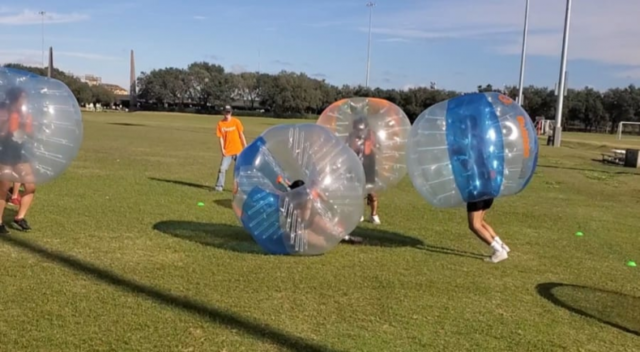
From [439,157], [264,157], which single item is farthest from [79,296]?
[439,157]

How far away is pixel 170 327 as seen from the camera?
495 cm

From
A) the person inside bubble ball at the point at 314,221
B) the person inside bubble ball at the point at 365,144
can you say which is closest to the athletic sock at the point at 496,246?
the person inside bubble ball at the point at 314,221

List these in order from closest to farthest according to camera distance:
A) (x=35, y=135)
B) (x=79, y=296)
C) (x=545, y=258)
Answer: (x=79, y=296) < (x=35, y=135) < (x=545, y=258)

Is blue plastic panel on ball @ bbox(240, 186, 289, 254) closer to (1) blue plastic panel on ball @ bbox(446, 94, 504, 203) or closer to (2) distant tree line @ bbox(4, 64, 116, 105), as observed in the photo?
(1) blue plastic panel on ball @ bbox(446, 94, 504, 203)

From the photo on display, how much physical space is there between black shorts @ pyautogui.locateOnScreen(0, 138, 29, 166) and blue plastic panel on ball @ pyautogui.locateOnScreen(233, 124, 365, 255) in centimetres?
243

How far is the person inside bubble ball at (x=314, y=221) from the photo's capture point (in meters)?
6.93

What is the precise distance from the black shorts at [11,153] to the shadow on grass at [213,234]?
2.21 m

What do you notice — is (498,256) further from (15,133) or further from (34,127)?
(15,133)

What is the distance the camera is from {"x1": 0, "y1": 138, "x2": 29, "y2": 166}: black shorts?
6781 millimetres

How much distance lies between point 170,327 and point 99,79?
196 m

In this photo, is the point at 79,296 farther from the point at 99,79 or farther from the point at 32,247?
the point at 99,79

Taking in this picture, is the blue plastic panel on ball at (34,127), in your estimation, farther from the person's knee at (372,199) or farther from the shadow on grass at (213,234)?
the person's knee at (372,199)

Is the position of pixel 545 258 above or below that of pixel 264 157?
below

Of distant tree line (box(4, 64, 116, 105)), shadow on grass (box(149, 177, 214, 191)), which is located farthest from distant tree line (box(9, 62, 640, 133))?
shadow on grass (box(149, 177, 214, 191))
